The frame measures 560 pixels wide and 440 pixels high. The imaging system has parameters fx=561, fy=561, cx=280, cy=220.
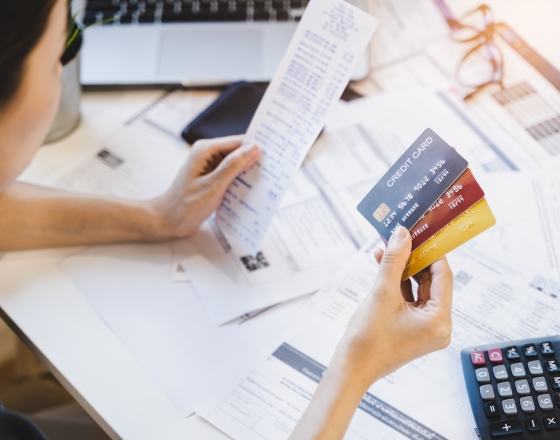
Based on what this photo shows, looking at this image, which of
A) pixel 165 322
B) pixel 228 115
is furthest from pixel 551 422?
pixel 228 115

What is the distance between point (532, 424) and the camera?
52 cm

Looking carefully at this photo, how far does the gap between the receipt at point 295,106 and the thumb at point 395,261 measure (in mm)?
168

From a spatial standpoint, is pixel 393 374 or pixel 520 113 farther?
pixel 520 113

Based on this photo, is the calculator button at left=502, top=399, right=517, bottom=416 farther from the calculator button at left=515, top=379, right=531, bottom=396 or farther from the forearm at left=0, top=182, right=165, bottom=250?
the forearm at left=0, top=182, right=165, bottom=250

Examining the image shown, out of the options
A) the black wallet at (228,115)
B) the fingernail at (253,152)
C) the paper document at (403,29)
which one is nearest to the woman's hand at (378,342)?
the fingernail at (253,152)

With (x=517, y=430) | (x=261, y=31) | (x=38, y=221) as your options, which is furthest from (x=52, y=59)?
(x=517, y=430)

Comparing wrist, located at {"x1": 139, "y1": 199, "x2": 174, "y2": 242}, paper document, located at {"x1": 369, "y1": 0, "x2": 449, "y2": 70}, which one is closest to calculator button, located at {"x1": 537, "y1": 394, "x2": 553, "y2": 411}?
wrist, located at {"x1": 139, "y1": 199, "x2": 174, "y2": 242}

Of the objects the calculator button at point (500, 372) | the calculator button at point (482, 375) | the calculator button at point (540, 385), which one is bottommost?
the calculator button at point (482, 375)

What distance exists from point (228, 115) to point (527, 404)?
540 mm

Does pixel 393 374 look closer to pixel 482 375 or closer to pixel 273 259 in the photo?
pixel 482 375

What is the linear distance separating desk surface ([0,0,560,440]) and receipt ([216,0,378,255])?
0.66 ft

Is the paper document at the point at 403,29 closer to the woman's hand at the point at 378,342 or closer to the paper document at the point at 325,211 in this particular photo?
the paper document at the point at 325,211

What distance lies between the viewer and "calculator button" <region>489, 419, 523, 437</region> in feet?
1.70

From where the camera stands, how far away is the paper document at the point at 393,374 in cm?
55
